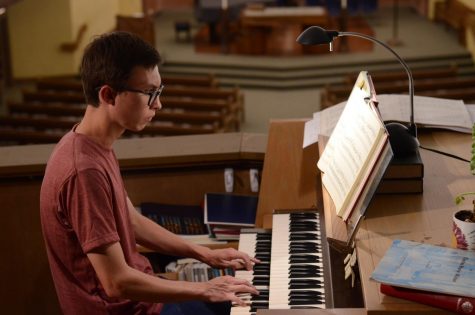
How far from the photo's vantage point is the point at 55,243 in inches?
107

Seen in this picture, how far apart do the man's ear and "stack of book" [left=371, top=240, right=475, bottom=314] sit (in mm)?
912

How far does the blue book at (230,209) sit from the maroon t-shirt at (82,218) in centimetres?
Result: 84

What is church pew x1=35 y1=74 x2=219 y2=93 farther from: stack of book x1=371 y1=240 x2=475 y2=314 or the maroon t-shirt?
stack of book x1=371 y1=240 x2=475 y2=314

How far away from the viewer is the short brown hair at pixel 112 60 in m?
2.60

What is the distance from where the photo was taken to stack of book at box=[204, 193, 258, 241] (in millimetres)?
3674

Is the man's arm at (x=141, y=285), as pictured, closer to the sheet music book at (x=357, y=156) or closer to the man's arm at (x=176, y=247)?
the man's arm at (x=176, y=247)

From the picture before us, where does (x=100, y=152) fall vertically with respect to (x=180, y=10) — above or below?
above

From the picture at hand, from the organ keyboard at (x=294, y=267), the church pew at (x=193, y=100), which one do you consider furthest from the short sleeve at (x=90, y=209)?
the church pew at (x=193, y=100)

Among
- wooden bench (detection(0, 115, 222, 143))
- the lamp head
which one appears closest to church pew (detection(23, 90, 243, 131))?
wooden bench (detection(0, 115, 222, 143))

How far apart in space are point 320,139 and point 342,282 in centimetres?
57

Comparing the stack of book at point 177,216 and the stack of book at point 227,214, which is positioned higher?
the stack of book at point 227,214

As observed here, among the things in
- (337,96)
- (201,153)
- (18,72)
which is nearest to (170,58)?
(18,72)

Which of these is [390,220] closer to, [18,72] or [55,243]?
[55,243]

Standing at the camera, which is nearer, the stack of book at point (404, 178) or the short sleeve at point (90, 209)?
the short sleeve at point (90, 209)
